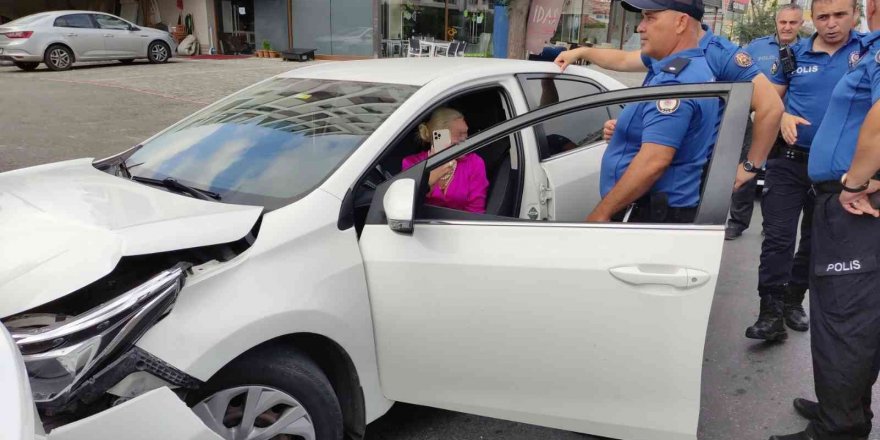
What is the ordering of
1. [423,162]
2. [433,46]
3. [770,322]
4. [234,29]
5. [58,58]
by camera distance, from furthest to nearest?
[234,29]
[433,46]
[58,58]
[770,322]
[423,162]

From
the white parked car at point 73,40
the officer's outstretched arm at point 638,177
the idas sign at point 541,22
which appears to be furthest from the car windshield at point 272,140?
the white parked car at point 73,40

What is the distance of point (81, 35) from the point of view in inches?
616

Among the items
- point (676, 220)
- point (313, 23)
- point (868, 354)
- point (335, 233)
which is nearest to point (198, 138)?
point (335, 233)

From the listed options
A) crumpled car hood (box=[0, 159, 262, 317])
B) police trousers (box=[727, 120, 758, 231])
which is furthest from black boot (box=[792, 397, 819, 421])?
police trousers (box=[727, 120, 758, 231])

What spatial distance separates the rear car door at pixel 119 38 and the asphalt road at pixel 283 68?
21.6 inches

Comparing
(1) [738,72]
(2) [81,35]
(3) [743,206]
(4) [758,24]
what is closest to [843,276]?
(1) [738,72]

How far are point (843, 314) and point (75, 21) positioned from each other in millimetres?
17766

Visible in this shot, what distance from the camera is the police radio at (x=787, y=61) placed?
3.53 metres

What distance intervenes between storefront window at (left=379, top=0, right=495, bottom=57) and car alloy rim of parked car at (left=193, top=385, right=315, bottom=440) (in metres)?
18.1

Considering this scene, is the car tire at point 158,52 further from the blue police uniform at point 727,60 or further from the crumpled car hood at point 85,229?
the blue police uniform at point 727,60

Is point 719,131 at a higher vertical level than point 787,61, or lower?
lower

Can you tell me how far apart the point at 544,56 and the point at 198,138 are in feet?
9.18

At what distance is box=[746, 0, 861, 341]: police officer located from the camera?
129 inches

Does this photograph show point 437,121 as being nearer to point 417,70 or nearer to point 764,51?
point 417,70
